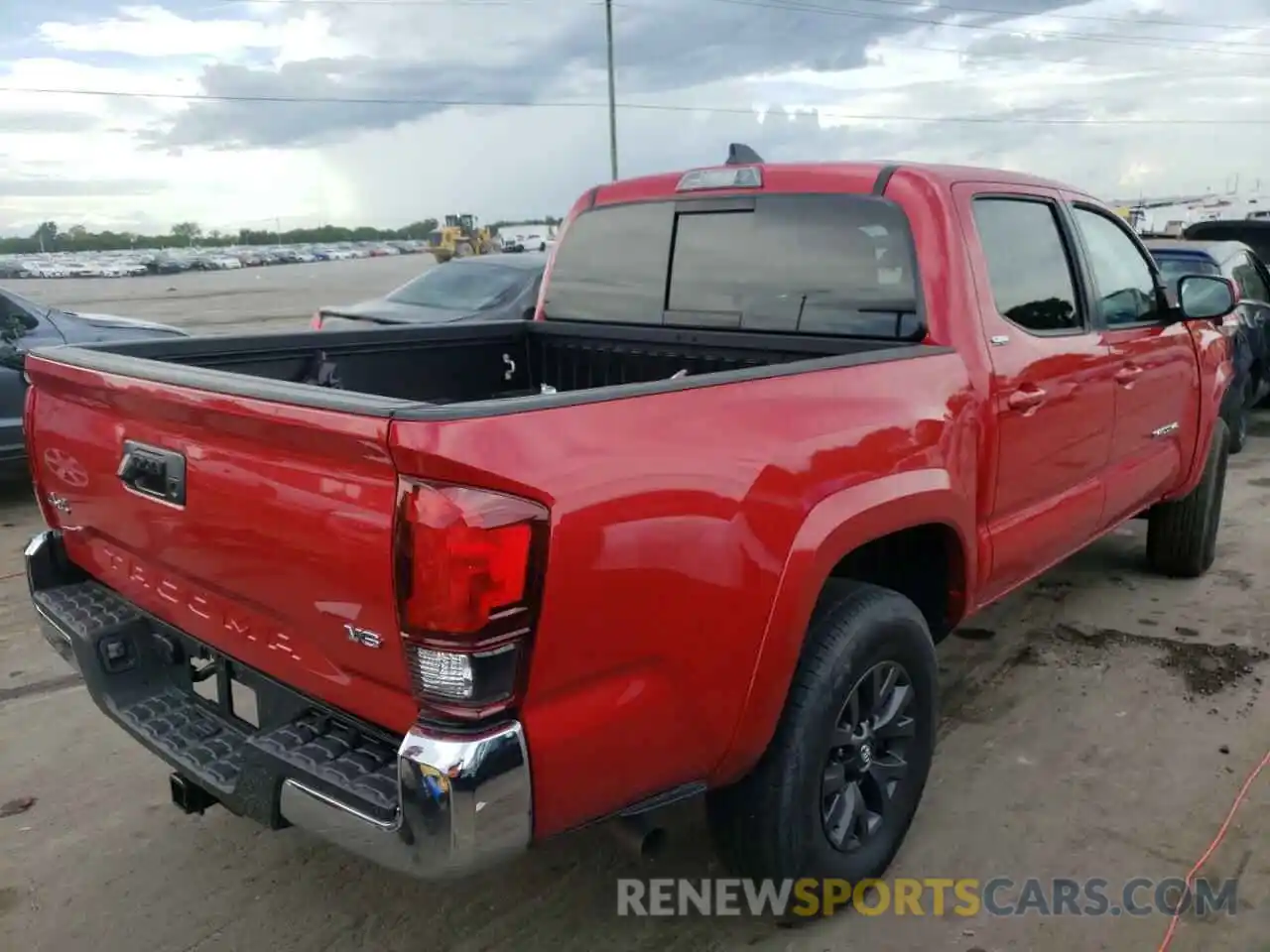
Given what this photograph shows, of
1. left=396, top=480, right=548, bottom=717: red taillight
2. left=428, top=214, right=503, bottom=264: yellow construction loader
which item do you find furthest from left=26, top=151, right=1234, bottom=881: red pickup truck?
left=428, top=214, right=503, bottom=264: yellow construction loader

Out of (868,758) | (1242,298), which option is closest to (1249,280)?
(1242,298)

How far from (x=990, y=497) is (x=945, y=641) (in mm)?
1556

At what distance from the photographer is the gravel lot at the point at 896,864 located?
284 cm

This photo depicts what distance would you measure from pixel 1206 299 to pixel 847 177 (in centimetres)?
204

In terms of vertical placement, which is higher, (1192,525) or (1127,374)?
(1127,374)

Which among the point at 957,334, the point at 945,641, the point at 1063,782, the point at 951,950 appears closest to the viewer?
the point at 951,950

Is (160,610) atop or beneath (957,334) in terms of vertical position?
beneath

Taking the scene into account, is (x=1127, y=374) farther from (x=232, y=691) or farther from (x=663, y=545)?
(x=232, y=691)

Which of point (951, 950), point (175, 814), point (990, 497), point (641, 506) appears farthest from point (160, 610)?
point (990, 497)

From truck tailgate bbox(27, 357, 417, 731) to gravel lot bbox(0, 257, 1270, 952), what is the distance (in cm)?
86

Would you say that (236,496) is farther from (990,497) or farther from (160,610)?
(990,497)

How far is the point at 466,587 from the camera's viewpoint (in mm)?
1934

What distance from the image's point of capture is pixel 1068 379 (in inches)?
147

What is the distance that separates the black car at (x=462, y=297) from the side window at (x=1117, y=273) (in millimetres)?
4950
